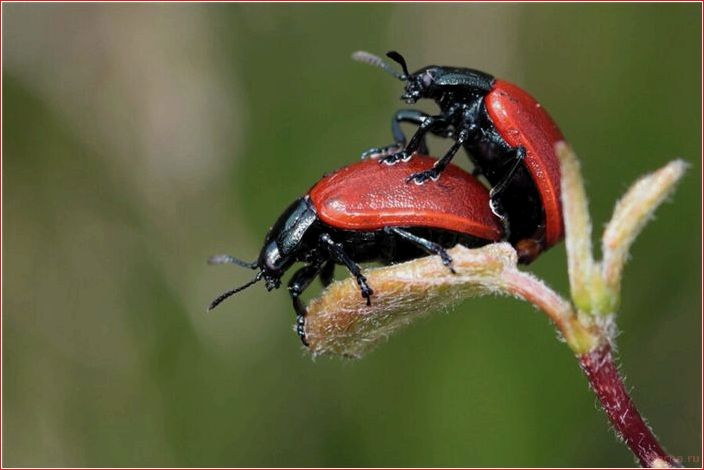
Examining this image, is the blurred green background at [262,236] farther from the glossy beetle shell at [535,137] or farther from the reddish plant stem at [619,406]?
the reddish plant stem at [619,406]

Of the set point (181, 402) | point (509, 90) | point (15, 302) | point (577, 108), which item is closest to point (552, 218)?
point (509, 90)

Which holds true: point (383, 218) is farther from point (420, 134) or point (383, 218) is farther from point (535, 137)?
point (535, 137)

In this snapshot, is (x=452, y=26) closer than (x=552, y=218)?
No

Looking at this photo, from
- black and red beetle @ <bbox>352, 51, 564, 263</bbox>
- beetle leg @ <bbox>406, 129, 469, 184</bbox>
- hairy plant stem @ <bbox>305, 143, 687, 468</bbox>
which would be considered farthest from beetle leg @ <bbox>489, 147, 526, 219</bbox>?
hairy plant stem @ <bbox>305, 143, 687, 468</bbox>

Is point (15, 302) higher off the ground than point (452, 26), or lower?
lower

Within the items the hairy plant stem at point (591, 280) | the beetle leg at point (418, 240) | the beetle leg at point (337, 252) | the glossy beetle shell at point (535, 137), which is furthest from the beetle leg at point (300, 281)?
the hairy plant stem at point (591, 280)

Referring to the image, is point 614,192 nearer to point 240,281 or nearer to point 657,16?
point 657,16
